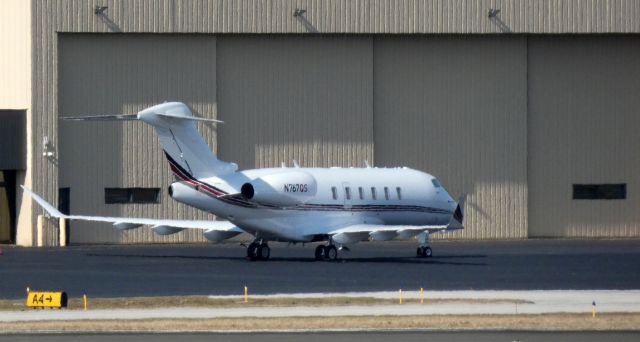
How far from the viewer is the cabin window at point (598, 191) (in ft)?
218

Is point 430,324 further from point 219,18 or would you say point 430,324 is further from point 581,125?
point 581,125

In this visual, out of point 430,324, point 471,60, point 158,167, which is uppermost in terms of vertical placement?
point 471,60

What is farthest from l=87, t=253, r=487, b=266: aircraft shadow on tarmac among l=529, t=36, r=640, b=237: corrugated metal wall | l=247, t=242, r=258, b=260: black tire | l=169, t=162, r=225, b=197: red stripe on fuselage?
l=529, t=36, r=640, b=237: corrugated metal wall

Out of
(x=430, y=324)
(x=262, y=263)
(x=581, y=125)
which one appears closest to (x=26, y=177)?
(x=262, y=263)

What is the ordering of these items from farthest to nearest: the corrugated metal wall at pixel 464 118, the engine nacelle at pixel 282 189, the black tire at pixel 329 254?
1. the corrugated metal wall at pixel 464 118
2. the black tire at pixel 329 254
3. the engine nacelle at pixel 282 189

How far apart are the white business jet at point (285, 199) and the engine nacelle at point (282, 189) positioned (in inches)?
1.3

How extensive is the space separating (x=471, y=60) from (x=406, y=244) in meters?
8.77

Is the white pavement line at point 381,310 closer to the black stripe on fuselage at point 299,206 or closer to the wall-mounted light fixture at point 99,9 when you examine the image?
the black stripe on fuselage at point 299,206

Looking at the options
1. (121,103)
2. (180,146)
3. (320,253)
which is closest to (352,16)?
(121,103)

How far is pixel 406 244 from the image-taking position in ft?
206

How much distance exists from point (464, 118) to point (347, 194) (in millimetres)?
15147

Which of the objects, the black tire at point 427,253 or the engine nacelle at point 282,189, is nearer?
the engine nacelle at point 282,189

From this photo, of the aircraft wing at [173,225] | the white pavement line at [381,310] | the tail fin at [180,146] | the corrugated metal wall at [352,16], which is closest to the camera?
the white pavement line at [381,310]

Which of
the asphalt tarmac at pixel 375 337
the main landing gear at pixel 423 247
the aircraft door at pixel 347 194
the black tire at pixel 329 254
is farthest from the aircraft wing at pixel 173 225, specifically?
the asphalt tarmac at pixel 375 337
